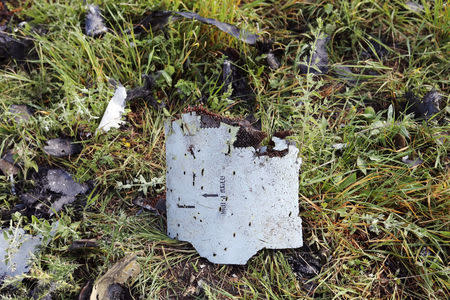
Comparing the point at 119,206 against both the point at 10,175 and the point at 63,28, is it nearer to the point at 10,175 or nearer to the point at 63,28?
the point at 10,175

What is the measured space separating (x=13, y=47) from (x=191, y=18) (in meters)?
1.28

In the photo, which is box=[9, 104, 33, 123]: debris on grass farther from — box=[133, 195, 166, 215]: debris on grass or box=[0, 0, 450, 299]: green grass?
box=[133, 195, 166, 215]: debris on grass

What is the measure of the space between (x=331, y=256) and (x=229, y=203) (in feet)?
2.02

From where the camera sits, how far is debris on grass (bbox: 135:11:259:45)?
89.6 inches

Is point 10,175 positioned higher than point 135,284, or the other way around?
point 10,175

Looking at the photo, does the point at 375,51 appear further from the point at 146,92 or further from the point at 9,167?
the point at 9,167

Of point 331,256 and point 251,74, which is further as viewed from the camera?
point 251,74

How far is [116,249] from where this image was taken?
1.83 m

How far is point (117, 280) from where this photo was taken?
5.70 feet

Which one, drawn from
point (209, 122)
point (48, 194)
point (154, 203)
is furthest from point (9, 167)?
point (209, 122)

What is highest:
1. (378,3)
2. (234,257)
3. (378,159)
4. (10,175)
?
(378,3)

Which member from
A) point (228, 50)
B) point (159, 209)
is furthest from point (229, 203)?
point (228, 50)

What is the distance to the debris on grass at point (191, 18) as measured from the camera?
89.6 inches

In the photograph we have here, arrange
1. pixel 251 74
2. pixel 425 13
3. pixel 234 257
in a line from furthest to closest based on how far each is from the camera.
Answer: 1. pixel 425 13
2. pixel 251 74
3. pixel 234 257
